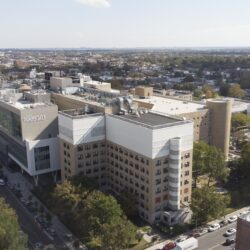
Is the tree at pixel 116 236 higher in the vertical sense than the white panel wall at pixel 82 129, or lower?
lower

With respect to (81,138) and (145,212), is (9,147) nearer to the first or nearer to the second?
(81,138)

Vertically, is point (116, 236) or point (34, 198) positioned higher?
point (116, 236)

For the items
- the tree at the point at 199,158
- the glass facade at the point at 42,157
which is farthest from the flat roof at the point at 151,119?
the glass facade at the point at 42,157

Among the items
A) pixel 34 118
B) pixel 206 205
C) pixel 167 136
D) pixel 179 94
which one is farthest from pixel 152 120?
pixel 179 94

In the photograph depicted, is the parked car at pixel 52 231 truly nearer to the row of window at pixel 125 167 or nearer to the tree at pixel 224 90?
the row of window at pixel 125 167

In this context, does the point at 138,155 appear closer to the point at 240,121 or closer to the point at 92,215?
the point at 92,215

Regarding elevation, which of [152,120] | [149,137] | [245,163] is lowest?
[245,163]

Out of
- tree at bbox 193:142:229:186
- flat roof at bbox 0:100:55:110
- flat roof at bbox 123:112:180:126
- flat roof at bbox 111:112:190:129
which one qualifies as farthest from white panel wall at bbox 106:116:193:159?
flat roof at bbox 0:100:55:110
